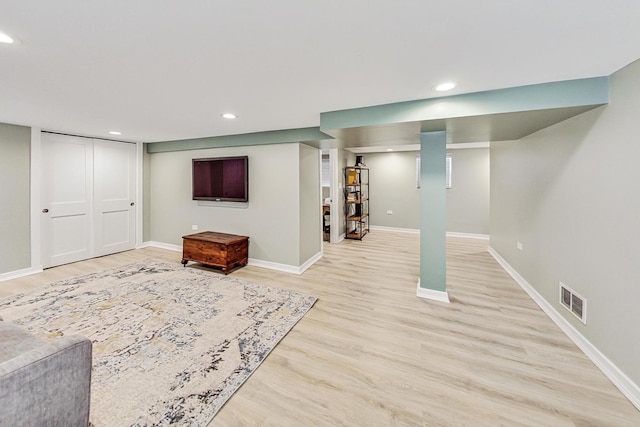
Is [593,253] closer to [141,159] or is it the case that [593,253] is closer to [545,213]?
[545,213]

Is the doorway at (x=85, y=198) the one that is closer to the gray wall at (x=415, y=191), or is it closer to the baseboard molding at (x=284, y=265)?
the baseboard molding at (x=284, y=265)

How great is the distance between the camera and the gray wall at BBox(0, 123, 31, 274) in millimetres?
3508

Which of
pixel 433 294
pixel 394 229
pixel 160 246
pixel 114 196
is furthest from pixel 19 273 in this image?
pixel 394 229

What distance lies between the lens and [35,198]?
380 cm

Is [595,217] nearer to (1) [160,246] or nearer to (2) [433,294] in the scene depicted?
(2) [433,294]

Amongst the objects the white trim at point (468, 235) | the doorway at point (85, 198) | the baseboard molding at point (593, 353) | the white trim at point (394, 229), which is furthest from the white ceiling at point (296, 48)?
the white trim at point (394, 229)

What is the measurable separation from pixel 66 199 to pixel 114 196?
2.34 feet

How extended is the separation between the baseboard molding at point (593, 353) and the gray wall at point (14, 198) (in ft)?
21.9

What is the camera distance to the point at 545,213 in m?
2.77

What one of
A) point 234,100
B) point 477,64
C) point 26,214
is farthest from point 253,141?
point 26,214

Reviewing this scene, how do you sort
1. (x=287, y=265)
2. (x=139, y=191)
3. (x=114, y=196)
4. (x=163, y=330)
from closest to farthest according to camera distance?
1. (x=163, y=330)
2. (x=287, y=265)
3. (x=114, y=196)
4. (x=139, y=191)

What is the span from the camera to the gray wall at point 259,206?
3.93 meters

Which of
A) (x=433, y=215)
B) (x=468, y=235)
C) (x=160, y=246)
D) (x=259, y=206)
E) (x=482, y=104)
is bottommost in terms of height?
(x=160, y=246)

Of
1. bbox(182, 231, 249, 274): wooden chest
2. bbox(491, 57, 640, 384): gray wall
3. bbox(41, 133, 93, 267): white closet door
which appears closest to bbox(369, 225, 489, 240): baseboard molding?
bbox(491, 57, 640, 384): gray wall
